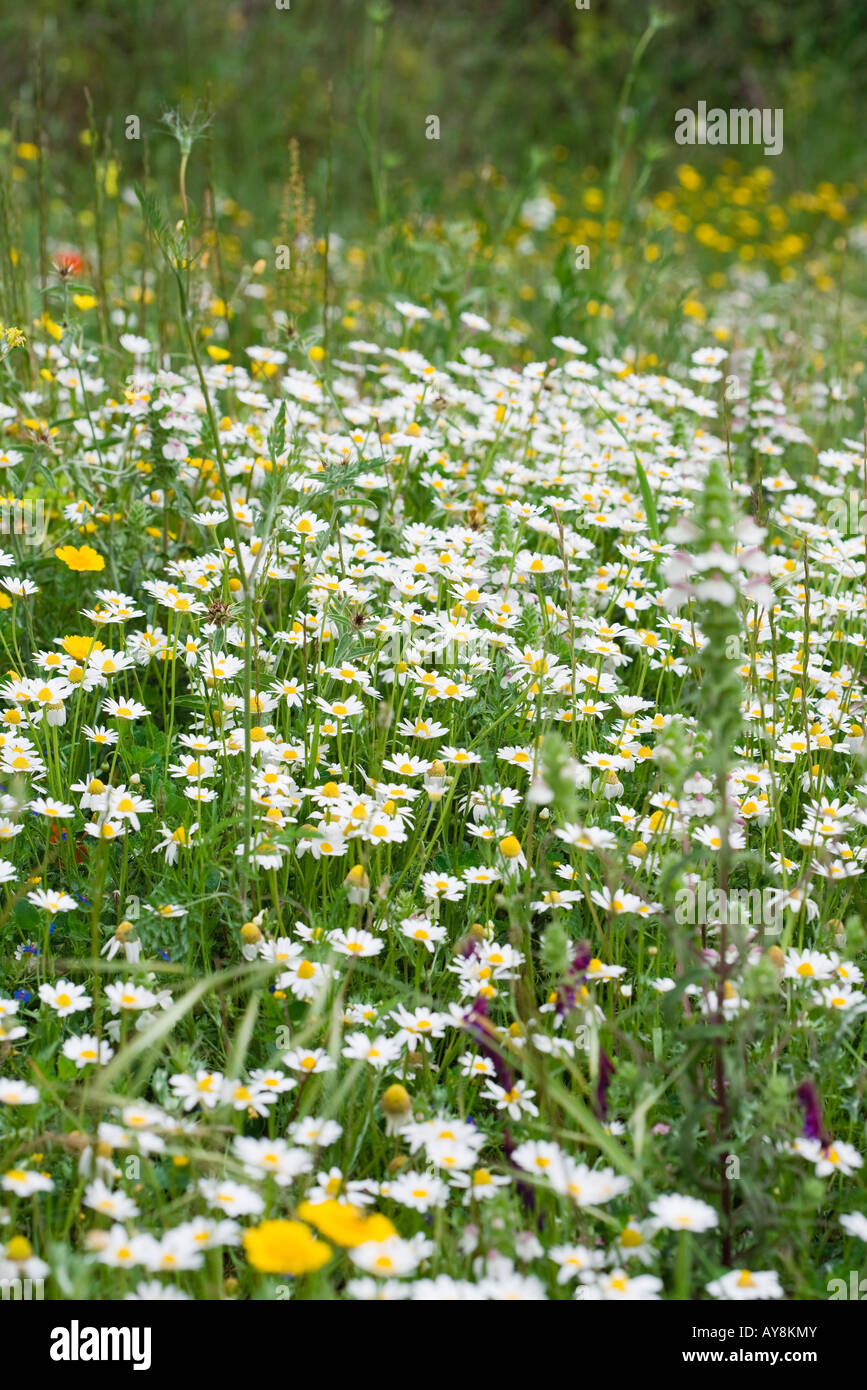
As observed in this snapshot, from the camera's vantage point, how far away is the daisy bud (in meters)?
1.66

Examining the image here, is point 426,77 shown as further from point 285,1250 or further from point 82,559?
point 285,1250

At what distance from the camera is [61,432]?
3242 mm

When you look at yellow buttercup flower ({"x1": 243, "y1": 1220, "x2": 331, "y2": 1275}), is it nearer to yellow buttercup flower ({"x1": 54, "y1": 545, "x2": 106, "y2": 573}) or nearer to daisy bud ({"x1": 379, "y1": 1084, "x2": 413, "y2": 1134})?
daisy bud ({"x1": 379, "y1": 1084, "x2": 413, "y2": 1134})

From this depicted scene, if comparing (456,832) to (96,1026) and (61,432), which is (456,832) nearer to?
(96,1026)

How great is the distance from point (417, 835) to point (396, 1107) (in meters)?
0.61

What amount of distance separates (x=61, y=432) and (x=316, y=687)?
4.29 feet

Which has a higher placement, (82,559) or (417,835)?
(82,559)

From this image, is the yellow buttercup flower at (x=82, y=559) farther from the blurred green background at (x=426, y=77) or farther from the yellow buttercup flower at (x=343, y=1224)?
the blurred green background at (x=426, y=77)

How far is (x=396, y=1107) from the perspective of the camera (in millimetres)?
1665

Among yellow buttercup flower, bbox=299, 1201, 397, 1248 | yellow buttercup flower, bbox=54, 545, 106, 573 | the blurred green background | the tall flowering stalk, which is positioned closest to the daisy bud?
yellow buttercup flower, bbox=299, 1201, 397, 1248

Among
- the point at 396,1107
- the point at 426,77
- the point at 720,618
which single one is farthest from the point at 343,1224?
the point at 426,77

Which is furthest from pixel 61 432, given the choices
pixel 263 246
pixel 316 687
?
pixel 263 246

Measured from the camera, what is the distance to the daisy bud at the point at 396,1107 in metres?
1.66

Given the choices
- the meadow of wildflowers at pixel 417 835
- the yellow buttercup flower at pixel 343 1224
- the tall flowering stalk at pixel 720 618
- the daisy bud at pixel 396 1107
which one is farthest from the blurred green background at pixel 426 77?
the yellow buttercup flower at pixel 343 1224
